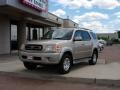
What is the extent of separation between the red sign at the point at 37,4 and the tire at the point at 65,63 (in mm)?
7899

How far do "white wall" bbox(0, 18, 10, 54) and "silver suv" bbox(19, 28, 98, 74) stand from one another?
1057 centimetres

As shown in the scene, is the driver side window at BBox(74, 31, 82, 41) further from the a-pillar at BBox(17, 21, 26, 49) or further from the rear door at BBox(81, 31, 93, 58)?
the a-pillar at BBox(17, 21, 26, 49)

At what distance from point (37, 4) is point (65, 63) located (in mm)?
10312

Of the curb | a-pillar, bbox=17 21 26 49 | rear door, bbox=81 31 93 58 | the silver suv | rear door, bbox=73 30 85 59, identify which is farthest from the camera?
a-pillar, bbox=17 21 26 49

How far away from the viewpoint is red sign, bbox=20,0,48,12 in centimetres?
1856

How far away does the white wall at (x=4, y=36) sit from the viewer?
22.2 meters

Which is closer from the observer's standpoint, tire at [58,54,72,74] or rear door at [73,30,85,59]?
tire at [58,54,72,74]

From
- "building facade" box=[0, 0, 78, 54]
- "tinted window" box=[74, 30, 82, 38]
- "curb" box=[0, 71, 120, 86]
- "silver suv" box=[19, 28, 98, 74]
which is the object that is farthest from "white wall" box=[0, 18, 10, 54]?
"curb" box=[0, 71, 120, 86]

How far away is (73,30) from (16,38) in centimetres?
1472

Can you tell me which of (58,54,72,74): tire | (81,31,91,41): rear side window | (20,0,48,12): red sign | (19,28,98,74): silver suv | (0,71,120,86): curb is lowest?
(0,71,120,86): curb

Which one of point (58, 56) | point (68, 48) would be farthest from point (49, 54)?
point (68, 48)

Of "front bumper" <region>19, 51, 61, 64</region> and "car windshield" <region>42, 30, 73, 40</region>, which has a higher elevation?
"car windshield" <region>42, 30, 73, 40</region>

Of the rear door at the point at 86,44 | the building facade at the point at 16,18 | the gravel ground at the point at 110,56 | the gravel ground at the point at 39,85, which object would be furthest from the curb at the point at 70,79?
the gravel ground at the point at 110,56

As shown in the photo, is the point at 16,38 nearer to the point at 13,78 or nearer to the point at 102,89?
the point at 13,78
